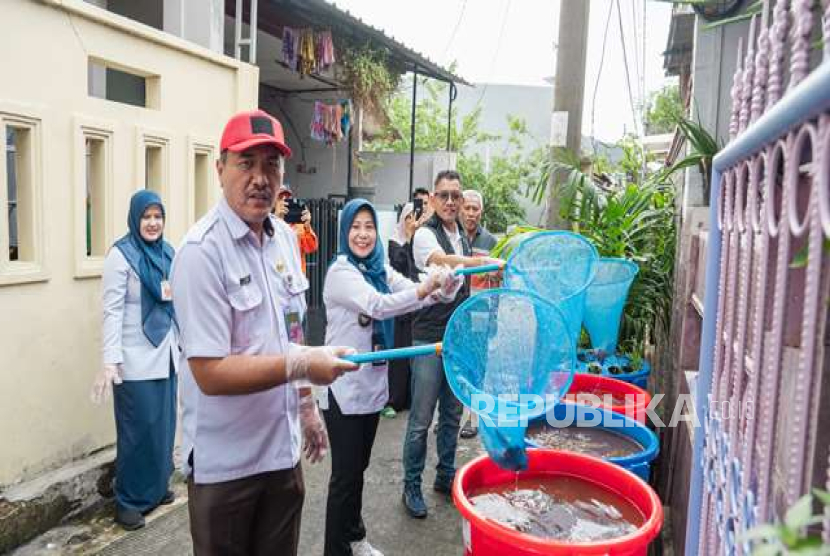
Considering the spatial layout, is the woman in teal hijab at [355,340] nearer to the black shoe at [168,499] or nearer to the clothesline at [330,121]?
the black shoe at [168,499]

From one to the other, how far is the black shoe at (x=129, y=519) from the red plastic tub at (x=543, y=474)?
229 cm

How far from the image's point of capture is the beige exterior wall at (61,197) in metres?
3.33

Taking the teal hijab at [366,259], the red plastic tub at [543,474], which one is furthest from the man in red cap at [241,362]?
the teal hijab at [366,259]

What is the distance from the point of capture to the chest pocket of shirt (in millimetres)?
2092

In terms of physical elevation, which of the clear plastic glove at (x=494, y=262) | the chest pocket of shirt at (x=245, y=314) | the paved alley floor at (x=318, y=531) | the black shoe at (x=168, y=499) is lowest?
the paved alley floor at (x=318, y=531)

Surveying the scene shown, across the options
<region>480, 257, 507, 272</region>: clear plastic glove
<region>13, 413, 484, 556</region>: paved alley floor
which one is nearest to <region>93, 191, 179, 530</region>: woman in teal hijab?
<region>13, 413, 484, 556</region>: paved alley floor

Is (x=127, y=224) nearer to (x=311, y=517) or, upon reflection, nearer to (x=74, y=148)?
(x=74, y=148)

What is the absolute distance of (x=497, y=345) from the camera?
2268 millimetres

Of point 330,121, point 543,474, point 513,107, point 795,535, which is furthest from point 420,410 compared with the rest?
point 513,107

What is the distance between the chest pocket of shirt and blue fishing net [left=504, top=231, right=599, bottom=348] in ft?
4.45

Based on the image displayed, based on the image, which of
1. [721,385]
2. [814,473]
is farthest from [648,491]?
[814,473]

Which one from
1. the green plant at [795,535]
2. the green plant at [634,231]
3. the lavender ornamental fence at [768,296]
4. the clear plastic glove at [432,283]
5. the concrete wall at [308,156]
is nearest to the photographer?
the green plant at [795,535]

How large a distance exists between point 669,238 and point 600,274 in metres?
1.09

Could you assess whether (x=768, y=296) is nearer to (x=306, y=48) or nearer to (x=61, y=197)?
(x=61, y=197)
